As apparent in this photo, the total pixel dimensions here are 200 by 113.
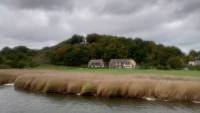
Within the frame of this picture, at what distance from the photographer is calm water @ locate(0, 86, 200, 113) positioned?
23188 mm

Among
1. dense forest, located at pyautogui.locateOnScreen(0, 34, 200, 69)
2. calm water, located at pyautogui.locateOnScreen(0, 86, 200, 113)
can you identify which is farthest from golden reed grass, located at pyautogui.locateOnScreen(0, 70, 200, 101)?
dense forest, located at pyautogui.locateOnScreen(0, 34, 200, 69)

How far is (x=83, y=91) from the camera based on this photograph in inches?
1213

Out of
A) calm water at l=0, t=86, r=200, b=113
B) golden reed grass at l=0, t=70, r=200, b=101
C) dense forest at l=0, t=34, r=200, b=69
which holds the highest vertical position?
dense forest at l=0, t=34, r=200, b=69

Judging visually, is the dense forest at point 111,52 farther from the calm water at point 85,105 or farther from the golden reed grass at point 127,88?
the calm water at point 85,105

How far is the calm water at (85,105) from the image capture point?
23188mm

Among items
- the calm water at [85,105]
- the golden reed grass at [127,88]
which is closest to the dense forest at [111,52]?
the golden reed grass at [127,88]

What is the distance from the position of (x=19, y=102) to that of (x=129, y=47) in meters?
100

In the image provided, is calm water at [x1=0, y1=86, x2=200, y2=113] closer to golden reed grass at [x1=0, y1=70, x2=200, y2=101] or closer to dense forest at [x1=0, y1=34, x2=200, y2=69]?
golden reed grass at [x1=0, y1=70, x2=200, y2=101]

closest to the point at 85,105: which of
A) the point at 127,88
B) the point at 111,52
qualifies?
the point at 127,88

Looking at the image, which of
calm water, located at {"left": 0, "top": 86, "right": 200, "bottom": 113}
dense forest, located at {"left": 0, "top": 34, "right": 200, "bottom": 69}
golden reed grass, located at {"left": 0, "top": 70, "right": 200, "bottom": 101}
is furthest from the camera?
dense forest, located at {"left": 0, "top": 34, "right": 200, "bottom": 69}

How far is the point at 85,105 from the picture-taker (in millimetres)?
25344

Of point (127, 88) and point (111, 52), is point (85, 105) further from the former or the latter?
point (111, 52)

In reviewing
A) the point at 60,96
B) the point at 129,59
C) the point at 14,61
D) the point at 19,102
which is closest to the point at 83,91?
the point at 60,96

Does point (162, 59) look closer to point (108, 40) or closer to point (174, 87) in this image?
point (108, 40)
